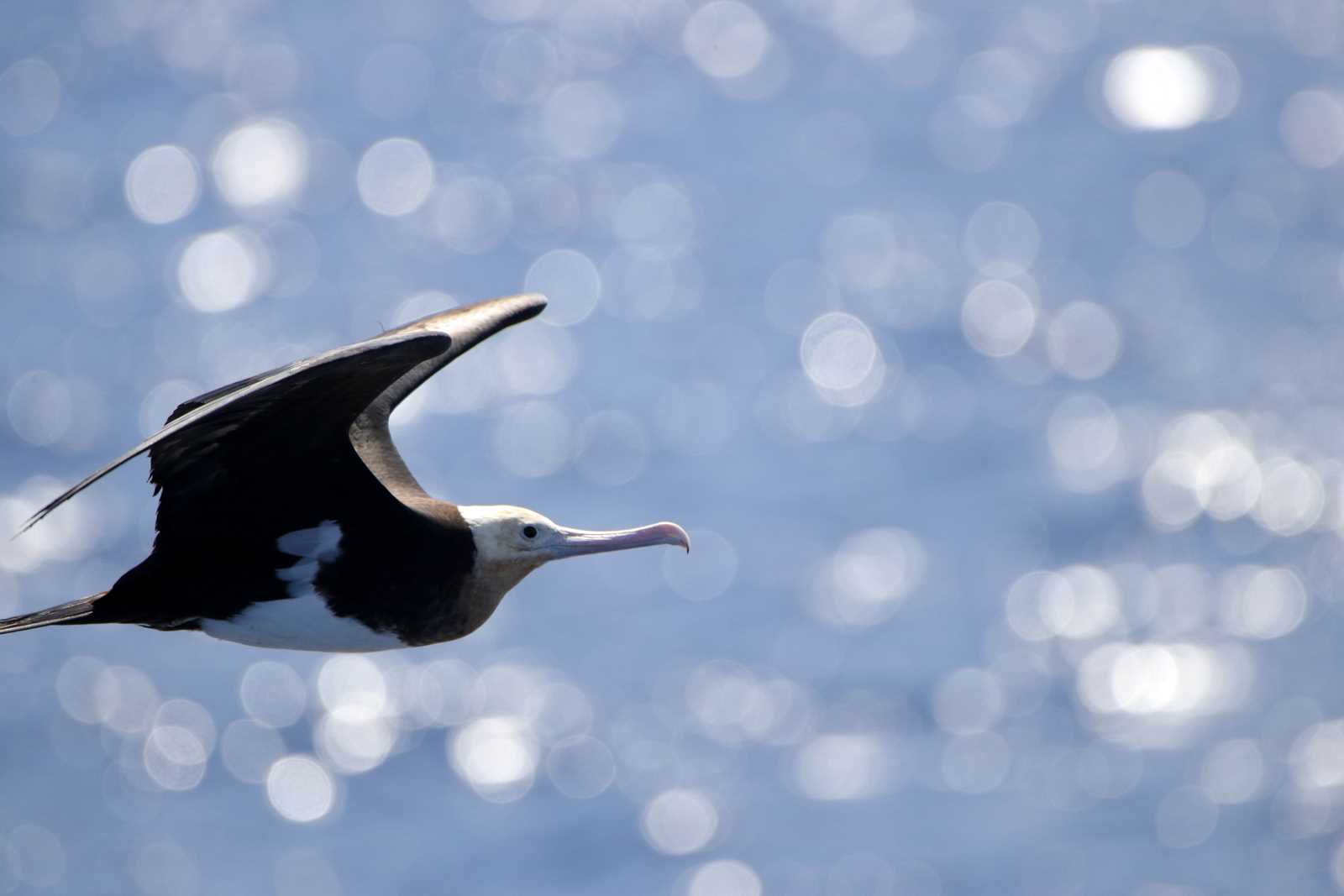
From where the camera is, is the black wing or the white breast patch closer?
the black wing

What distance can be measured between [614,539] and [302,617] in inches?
42.5

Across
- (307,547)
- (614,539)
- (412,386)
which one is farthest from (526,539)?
(412,386)

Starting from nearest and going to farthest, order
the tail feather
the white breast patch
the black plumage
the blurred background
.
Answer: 1. the black plumage
2. the tail feather
3. the white breast patch
4. the blurred background

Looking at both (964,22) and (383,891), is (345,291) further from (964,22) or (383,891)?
(964,22)

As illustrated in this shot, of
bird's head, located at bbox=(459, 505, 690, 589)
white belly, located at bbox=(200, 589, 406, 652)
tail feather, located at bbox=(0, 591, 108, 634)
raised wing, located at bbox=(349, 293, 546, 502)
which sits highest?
raised wing, located at bbox=(349, 293, 546, 502)

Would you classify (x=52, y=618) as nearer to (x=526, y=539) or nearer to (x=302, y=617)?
(x=302, y=617)

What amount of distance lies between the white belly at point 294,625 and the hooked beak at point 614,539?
2.26 feet

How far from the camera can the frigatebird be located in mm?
6691

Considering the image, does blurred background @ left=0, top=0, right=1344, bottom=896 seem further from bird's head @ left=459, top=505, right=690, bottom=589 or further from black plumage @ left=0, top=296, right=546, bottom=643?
black plumage @ left=0, top=296, right=546, bottom=643

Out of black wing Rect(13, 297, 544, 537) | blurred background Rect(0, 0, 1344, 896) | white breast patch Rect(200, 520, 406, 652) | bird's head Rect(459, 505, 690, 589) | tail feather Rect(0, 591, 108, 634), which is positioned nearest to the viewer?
black wing Rect(13, 297, 544, 537)

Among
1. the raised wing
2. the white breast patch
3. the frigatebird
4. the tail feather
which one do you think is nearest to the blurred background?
the raised wing

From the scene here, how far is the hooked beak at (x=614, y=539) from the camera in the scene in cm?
730

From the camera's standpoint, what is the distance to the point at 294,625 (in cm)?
705

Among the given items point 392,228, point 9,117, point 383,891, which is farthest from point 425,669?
point 9,117
